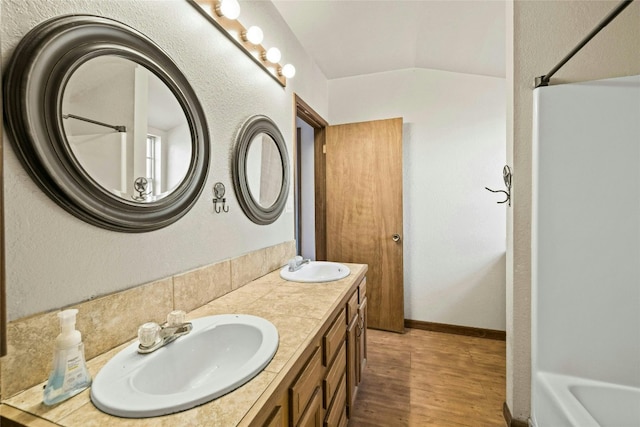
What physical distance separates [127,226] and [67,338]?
1.13 ft

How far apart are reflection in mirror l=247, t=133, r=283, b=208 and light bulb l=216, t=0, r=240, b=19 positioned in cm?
56

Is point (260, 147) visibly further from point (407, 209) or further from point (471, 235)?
point (471, 235)

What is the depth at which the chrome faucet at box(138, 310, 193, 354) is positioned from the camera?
73 centimetres

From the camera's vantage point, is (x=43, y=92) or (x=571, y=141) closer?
(x=43, y=92)

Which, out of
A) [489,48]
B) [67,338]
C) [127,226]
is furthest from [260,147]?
[489,48]

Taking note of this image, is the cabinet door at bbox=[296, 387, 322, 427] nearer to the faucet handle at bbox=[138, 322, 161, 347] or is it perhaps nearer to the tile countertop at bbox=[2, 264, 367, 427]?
the tile countertop at bbox=[2, 264, 367, 427]

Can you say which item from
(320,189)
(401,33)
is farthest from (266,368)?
(401,33)

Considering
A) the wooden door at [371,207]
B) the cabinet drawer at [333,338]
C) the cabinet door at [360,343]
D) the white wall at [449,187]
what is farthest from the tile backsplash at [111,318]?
the white wall at [449,187]

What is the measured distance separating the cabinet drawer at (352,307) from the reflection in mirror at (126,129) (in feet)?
3.26

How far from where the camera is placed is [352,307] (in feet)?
4.80

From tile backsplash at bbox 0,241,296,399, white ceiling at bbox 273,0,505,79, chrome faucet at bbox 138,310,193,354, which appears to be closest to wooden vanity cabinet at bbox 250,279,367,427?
chrome faucet at bbox 138,310,193,354

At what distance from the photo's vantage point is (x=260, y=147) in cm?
159

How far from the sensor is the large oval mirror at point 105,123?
2.07 feet

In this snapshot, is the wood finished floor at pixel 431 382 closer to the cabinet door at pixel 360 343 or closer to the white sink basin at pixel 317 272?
the cabinet door at pixel 360 343
